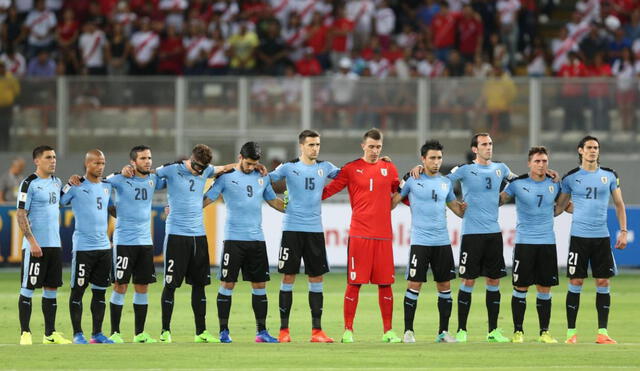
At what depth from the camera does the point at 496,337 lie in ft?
50.6

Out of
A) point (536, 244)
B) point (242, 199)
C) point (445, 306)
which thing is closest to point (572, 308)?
point (536, 244)

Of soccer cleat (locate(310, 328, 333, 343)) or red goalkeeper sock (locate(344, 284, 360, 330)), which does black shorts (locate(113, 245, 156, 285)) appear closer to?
soccer cleat (locate(310, 328, 333, 343))

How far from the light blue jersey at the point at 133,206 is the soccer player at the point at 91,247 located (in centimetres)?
17

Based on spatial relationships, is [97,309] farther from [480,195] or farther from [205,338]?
[480,195]

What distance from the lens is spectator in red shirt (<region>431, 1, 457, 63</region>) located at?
97.0ft

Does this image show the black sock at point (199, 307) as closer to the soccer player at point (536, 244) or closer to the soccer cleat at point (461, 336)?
the soccer cleat at point (461, 336)

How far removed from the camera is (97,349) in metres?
14.0

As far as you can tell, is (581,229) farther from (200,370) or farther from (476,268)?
(200,370)

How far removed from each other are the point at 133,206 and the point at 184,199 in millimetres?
584

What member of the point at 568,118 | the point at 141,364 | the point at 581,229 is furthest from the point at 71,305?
the point at 568,118

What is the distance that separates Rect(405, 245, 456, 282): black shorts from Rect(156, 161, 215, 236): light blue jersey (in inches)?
92.8

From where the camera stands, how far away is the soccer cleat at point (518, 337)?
15.4 metres

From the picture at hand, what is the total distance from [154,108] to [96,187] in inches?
471

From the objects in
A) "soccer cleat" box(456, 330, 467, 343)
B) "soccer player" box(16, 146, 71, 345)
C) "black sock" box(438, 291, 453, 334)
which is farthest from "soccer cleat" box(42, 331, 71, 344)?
"soccer cleat" box(456, 330, 467, 343)
